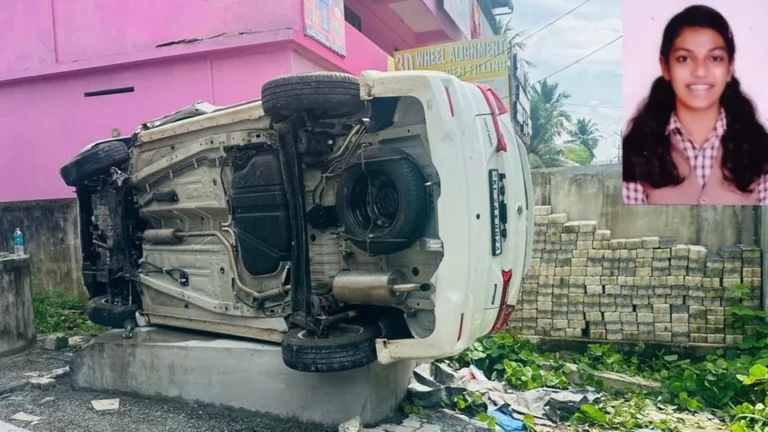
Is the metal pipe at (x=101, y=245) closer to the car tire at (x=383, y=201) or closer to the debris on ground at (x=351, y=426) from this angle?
the car tire at (x=383, y=201)

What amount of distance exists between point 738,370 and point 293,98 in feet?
15.1

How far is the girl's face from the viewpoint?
14.0 ft

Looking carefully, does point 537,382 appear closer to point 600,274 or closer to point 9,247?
point 600,274

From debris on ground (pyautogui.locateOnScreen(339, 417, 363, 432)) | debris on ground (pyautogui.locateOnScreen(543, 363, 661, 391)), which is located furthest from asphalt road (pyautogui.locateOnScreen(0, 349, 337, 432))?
debris on ground (pyautogui.locateOnScreen(543, 363, 661, 391))

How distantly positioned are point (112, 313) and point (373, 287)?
2622 mm

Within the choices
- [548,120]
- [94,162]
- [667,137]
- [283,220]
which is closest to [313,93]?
[283,220]

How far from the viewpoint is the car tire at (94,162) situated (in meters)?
4.71

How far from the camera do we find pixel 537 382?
4.95 meters

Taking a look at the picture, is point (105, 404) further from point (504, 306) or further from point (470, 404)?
point (504, 306)

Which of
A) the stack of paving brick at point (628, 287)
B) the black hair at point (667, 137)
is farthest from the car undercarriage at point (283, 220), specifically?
the stack of paving brick at point (628, 287)

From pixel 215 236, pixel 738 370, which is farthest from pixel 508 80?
pixel 215 236

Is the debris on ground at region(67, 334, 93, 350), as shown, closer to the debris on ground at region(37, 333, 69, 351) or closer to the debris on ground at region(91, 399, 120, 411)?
the debris on ground at region(37, 333, 69, 351)

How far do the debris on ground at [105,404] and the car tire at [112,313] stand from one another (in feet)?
2.18

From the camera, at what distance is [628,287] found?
6.20m
